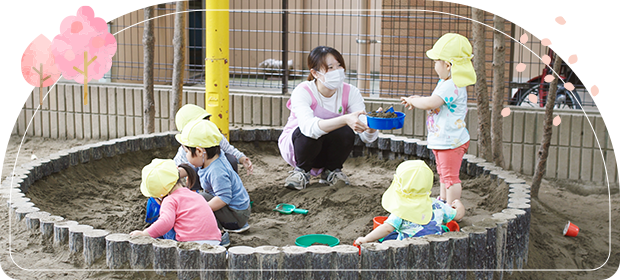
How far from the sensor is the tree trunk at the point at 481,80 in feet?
15.0

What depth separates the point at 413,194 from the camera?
3.05 m

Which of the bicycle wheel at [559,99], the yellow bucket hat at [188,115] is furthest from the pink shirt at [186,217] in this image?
the bicycle wheel at [559,99]

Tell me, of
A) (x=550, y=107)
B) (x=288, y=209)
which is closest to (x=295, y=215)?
(x=288, y=209)

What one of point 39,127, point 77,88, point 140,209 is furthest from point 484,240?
point 39,127

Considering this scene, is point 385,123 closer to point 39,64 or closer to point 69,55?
point 69,55

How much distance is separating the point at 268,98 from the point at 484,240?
3676mm

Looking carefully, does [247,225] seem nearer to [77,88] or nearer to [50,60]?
[50,60]

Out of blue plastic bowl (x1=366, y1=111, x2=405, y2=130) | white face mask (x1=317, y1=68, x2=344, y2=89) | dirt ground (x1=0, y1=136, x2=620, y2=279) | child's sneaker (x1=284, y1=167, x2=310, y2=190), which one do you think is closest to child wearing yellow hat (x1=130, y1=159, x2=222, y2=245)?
dirt ground (x1=0, y1=136, x2=620, y2=279)

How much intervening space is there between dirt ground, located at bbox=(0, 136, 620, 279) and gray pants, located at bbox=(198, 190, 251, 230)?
70 millimetres

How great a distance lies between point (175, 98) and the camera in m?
5.62

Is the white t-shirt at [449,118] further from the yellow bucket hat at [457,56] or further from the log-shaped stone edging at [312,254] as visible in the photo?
the log-shaped stone edging at [312,254]

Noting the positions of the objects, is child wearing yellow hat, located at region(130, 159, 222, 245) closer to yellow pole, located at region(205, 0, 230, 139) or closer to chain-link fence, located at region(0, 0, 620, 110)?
yellow pole, located at region(205, 0, 230, 139)

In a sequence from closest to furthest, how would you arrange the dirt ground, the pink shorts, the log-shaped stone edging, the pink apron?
the log-shaped stone edging → the dirt ground → the pink shorts → the pink apron

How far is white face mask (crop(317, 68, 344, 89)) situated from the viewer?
4285 mm
